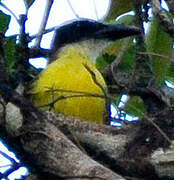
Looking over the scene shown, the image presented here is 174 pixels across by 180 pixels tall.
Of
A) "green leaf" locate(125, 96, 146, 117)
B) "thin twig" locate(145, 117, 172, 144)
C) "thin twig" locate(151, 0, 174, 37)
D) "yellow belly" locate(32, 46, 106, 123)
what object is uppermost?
"thin twig" locate(151, 0, 174, 37)

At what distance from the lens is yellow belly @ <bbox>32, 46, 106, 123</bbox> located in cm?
400

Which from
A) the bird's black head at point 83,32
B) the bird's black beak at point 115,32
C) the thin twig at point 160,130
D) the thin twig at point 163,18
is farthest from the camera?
the bird's black head at point 83,32

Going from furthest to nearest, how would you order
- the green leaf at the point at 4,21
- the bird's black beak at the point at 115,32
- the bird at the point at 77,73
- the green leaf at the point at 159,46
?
the bird's black beak at the point at 115,32, the bird at the point at 77,73, the green leaf at the point at 4,21, the green leaf at the point at 159,46

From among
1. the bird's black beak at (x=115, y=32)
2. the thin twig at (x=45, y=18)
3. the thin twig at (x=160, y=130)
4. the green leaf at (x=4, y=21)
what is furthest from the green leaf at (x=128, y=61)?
the thin twig at (x=160, y=130)

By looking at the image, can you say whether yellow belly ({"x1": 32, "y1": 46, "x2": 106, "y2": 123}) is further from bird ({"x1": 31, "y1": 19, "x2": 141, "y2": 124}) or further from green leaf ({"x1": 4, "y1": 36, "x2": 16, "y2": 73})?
green leaf ({"x1": 4, "y1": 36, "x2": 16, "y2": 73})

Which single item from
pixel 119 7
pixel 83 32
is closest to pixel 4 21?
pixel 119 7

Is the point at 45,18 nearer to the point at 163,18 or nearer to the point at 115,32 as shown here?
the point at 163,18

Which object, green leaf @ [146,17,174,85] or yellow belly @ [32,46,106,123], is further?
yellow belly @ [32,46,106,123]

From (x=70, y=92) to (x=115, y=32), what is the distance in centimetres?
89

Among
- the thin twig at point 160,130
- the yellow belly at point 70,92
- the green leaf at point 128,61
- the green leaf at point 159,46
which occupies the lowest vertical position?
the yellow belly at point 70,92

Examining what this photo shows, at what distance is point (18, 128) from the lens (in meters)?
2.92

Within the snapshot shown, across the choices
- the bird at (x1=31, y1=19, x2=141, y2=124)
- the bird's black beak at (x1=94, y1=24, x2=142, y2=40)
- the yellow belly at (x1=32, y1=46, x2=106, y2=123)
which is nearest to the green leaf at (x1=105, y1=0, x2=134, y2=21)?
the bird at (x1=31, y1=19, x2=141, y2=124)

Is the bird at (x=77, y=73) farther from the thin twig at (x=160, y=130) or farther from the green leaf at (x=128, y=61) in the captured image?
the thin twig at (x=160, y=130)

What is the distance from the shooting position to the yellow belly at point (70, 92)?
400 cm
